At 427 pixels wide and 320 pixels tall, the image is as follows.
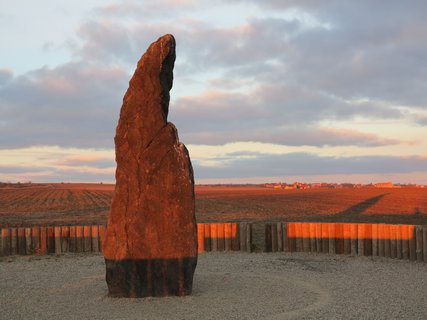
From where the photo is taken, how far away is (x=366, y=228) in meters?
16.6

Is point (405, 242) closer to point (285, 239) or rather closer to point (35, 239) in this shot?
point (285, 239)

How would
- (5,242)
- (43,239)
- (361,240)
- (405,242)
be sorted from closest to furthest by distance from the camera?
(405,242), (361,240), (5,242), (43,239)

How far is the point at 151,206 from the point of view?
10.5m

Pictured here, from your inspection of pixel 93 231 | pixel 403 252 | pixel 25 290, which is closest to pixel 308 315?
pixel 25 290

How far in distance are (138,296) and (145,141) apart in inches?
123

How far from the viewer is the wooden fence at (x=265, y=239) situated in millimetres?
16531

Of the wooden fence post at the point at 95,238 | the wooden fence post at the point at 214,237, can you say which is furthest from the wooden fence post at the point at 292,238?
the wooden fence post at the point at 95,238

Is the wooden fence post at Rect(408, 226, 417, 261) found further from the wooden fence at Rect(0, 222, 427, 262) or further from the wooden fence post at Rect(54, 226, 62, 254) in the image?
the wooden fence post at Rect(54, 226, 62, 254)

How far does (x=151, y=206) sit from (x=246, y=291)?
2678 millimetres

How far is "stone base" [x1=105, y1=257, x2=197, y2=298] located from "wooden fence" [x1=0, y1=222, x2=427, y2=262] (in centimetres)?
717

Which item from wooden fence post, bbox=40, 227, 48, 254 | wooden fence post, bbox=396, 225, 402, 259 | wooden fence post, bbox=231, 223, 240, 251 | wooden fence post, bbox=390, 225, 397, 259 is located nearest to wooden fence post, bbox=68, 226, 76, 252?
wooden fence post, bbox=40, 227, 48, 254

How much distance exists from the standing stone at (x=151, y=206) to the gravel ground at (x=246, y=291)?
465 millimetres

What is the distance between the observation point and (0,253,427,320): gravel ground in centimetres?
940

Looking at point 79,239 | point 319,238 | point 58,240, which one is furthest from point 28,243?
point 319,238
